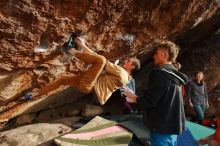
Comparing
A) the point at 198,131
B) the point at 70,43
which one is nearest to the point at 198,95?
the point at 198,131

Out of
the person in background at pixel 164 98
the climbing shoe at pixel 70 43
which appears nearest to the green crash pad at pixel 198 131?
the person in background at pixel 164 98

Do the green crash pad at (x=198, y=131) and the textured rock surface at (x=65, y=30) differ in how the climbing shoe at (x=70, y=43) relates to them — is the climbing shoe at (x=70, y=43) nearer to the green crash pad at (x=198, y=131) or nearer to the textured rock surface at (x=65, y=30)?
the textured rock surface at (x=65, y=30)

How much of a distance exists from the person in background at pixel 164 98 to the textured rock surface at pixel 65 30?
1.42m

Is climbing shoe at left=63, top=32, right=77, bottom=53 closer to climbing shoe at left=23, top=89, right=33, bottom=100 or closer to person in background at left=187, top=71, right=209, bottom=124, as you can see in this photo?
climbing shoe at left=23, top=89, right=33, bottom=100

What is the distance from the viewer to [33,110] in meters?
6.26

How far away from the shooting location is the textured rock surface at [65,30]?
4.22 m

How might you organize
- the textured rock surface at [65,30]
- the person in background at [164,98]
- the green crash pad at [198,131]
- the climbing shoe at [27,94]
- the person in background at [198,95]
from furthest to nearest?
1. the person in background at [198,95]
2. the green crash pad at [198,131]
3. the climbing shoe at [27,94]
4. the textured rock surface at [65,30]
5. the person in background at [164,98]

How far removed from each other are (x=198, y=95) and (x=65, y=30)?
4.05 meters

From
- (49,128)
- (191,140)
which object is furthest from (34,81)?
(191,140)

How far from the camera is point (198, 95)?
7578 mm

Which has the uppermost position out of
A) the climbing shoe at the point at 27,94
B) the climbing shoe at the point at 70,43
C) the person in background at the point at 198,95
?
the climbing shoe at the point at 70,43

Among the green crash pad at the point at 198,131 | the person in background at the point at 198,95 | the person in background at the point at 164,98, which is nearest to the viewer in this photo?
the person in background at the point at 164,98

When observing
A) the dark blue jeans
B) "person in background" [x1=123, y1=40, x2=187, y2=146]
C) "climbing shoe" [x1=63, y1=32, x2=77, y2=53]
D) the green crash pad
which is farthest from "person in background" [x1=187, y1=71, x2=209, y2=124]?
"person in background" [x1=123, y1=40, x2=187, y2=146]

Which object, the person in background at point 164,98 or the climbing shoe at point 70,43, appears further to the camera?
the climbing shoe at point 70,43
